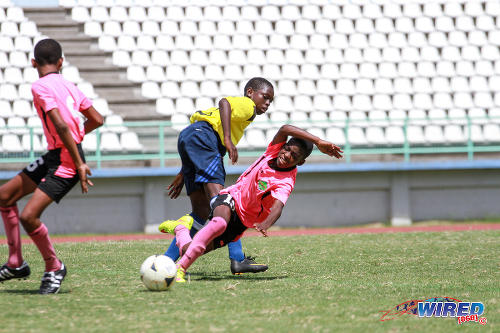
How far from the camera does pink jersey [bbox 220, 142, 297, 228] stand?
520cm

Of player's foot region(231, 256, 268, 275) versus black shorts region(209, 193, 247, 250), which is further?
player's foot region(231, 256, 268, 275)

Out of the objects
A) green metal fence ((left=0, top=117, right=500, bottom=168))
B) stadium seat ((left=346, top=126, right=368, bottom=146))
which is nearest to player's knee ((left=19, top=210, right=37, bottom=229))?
green metal fence ((left=0, top=117, right=500, bottom=168))

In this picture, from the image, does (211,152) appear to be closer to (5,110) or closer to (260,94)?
(260,94)

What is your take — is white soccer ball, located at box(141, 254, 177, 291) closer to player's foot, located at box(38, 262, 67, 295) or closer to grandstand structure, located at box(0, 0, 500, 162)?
player's foot, located at box(38, 262, 67, 295)

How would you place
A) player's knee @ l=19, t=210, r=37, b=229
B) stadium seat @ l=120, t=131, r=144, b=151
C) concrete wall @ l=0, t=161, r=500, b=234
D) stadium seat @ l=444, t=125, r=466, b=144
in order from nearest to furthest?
player's knee @ l=19, t=210, r=37, b=229
stadium seat @ l=120, t=131, r=144, b=151
concrete wall @ l=0, t=161, r=500, b=234
stadium seat @ l=444, t=125, r=466, b=144

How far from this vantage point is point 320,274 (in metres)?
5.70

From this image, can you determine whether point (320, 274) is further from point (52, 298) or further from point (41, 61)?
point (41, 61)

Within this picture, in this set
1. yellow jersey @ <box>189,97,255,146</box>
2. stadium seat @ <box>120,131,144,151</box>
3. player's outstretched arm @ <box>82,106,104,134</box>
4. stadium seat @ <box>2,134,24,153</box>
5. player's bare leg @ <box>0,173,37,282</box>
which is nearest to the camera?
player's bare leg @ <box>0,173,37,282</box>

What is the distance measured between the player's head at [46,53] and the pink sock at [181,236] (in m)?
1.61

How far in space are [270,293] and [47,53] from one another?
7.28ft

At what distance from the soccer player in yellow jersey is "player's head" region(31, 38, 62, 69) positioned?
4.68 ft

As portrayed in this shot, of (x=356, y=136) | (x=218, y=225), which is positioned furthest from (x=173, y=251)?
(x=356, y=136)

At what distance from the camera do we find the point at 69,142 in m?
4.42

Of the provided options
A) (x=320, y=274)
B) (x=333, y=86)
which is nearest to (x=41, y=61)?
(x=320, y=274)
